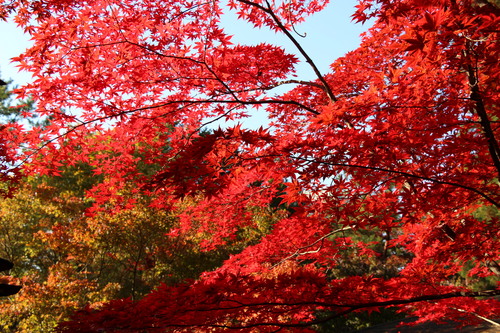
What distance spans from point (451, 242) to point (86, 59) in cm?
484

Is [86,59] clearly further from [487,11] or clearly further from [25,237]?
[25,237]

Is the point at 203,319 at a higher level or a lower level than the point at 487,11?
lower

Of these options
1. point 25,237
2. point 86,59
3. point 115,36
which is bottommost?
point 25,237

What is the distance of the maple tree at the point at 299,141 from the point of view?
266 cm

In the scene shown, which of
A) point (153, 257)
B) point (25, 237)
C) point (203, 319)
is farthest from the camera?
point (25, 237)

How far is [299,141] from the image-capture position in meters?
3.48

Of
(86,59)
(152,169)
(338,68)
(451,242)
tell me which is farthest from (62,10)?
(152,169)

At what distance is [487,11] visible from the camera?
8.73 ft

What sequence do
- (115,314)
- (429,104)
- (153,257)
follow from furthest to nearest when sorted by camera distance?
(153,257) → (429,104) → (115,314)

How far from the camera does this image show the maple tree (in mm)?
2662

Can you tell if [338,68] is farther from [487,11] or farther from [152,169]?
[152,169]

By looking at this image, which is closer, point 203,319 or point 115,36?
point 203,319

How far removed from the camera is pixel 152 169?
1389cm

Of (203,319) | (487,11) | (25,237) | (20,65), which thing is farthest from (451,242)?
(25,237)
